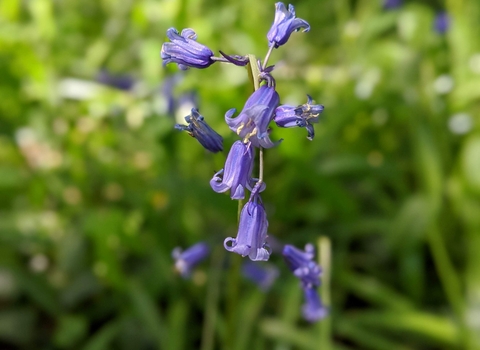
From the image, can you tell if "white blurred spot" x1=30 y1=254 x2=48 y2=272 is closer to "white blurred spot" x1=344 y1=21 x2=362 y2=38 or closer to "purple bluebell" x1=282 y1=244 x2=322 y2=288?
"purple bluebell" x1=282 y1=244 x2=322 y2=288

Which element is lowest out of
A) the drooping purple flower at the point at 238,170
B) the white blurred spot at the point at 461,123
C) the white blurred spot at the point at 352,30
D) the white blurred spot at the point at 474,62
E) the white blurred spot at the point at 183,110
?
the drooping purple flower at the point at 238,170

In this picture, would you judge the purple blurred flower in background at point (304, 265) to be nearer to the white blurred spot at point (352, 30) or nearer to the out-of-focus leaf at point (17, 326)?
the out-of-focus leaf at point (17, 326)

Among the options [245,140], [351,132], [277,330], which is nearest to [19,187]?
[277,330]

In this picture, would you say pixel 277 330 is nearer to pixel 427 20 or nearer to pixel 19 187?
pixel 19 187

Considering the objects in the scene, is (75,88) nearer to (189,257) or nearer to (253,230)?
(189,257)

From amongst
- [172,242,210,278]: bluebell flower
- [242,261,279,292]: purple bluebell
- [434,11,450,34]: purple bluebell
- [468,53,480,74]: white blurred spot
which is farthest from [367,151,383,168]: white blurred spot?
[172,242,210,278]: bluebell flower

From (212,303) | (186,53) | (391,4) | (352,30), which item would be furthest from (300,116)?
(391,4)

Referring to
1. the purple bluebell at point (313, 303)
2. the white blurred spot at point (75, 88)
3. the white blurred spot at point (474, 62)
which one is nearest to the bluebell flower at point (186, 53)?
the purple bluebell at point (313, 303)
